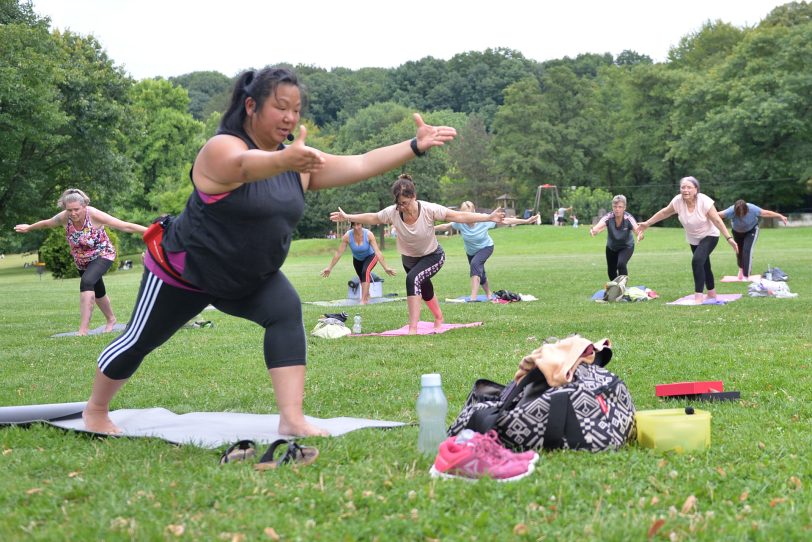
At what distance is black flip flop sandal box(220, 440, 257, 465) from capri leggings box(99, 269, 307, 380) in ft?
2.21

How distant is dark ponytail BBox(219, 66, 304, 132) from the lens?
5.01 meters

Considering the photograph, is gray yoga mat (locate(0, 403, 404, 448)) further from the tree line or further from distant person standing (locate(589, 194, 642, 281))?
distant person standing (locate(589, 194, 642, 281))

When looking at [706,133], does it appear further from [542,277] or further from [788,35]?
[542,277]

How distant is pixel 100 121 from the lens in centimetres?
4156

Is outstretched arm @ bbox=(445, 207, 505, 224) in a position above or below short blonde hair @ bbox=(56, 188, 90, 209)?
below

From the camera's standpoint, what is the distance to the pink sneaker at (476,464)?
168 inches

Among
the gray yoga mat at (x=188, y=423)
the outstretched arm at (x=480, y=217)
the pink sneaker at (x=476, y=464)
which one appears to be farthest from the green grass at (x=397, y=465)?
the outstretched arm at (x=480, y=217)

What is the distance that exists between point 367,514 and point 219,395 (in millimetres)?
4043

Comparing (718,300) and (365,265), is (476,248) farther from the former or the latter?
(718,300)

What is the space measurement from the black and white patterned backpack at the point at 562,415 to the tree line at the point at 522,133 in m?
8.62

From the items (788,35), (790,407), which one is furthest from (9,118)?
(788,35)

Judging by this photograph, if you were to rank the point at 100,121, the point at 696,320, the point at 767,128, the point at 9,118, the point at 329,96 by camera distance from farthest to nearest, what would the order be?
the point at 329,96
the point at 767,128
the point at 100,121
the point at 9,118
the point at 696,320

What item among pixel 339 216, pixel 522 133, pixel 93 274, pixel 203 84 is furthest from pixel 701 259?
pixel 203 84

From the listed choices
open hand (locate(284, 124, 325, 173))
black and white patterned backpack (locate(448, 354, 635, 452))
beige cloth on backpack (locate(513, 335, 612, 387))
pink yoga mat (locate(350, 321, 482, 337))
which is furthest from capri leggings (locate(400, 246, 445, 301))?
open hand (locate(284, 124, 325, 173))
